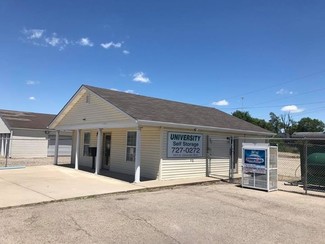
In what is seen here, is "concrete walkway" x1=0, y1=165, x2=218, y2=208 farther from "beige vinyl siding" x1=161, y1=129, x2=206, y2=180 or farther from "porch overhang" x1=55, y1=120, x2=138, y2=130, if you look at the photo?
"porch overhang" x1=55, y1=120, x2=138, y2=130

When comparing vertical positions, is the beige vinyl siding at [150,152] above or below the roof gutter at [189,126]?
below

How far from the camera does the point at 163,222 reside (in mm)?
7148

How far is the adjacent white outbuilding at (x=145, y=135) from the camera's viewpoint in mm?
13562

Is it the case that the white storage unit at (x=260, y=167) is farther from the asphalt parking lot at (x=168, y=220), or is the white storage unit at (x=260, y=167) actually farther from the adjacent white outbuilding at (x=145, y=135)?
the adjacent white outbuilding at (x=145, y=135)

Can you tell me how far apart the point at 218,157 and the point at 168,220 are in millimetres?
9299

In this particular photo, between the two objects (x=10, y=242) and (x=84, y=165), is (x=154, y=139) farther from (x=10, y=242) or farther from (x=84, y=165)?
(x=10, y=242)

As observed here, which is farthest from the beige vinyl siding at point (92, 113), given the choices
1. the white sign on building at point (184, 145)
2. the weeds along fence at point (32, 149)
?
the weeds along fence at point (32, 149)

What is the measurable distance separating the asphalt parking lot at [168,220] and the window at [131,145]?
16.0 feet

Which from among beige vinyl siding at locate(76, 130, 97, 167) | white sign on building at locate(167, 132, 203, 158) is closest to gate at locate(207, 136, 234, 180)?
white sign on building at locate(167, 132, 203, 158)

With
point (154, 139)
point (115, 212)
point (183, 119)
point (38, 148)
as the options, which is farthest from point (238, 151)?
point (38, 148)

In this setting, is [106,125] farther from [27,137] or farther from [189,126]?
[27,137]

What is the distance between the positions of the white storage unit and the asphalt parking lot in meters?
1.35

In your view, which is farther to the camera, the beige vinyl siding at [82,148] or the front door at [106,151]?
the beige vinyl siding at [82,148]

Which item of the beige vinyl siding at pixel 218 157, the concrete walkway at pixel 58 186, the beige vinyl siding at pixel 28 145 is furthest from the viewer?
the beige vinyl siding at pixel 28 145
